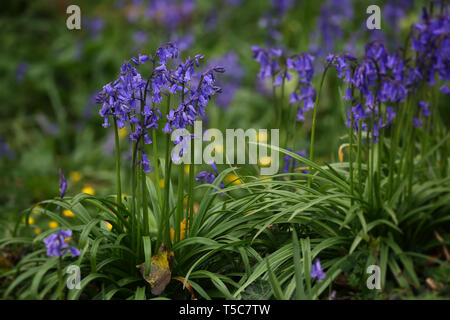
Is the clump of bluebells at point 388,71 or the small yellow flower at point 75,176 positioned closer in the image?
the clump of bluebells at point 388,71

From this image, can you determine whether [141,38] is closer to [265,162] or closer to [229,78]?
[229,78]

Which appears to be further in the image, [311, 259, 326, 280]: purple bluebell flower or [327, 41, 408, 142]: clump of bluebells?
[327, 41, 408, 142]: clump of bluebells

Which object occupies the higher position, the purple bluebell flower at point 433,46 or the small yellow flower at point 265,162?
the purple bluebell flower at point 433,46

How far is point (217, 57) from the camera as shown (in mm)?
7105

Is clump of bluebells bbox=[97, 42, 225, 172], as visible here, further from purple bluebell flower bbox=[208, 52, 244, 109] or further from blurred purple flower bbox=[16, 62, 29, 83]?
A: blurred purple flower bbox=[16, 62, 29, 83]

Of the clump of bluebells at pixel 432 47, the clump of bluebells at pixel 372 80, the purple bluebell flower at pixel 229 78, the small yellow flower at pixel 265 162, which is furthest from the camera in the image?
the purple bluebell flower at pixel 229 78

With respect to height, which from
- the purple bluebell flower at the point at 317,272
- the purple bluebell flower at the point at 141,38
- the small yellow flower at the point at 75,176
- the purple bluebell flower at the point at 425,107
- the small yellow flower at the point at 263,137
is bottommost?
the purple bluebell flower at the point at 317,272

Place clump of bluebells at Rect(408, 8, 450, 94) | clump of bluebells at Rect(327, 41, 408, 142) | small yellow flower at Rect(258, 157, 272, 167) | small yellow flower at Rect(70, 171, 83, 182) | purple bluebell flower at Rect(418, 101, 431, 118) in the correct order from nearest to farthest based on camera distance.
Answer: clump of bluebells at Rect(327, 41, 408, 142) → clump of bluebells at Rect(408, 8, 450, 94) → purple bluebell flower at Rect(418, 101, 431, 118) → small yellow flower at Rect(258, 157, 272, 167) → small yellow flower at Rect(70, 171, 83, 182)

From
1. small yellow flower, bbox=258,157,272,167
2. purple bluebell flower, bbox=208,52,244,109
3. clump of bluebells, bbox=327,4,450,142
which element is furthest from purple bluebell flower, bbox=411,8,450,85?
purple bluebell flower, bbox=208,52,244,109

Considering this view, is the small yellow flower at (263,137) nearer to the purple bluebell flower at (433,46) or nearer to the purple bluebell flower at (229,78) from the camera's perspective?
the purple bluebell flower at (229,78)

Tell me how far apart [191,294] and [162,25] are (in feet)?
16.0

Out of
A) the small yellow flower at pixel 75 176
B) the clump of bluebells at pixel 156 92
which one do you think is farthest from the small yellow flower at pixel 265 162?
the small yellow flower at pixel 75 176

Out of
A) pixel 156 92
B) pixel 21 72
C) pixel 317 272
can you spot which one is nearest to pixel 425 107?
pixel 317 272
